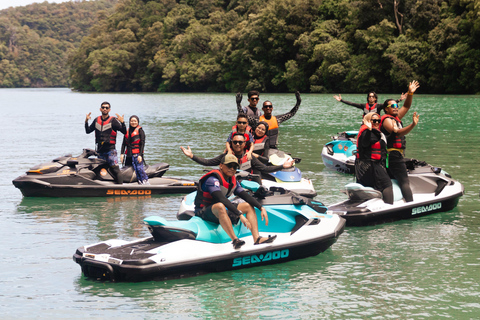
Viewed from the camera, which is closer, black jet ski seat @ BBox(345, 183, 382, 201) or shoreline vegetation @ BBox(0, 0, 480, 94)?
black jet ski seat @ BBox(345, 183, 382, 201)

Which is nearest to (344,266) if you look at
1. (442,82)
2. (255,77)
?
(442,82)

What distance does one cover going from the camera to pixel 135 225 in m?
11.1

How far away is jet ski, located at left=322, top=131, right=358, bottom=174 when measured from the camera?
55.0 feet

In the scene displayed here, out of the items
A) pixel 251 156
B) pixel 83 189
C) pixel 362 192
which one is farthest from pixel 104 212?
pixel 362 192

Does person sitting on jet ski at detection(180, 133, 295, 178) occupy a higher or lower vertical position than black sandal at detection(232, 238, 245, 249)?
higher

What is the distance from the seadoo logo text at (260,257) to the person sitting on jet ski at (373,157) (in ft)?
9.54

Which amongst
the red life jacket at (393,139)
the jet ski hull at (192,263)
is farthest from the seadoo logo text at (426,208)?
the jet ski hull at (192,263)

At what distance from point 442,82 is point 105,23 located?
111 metres

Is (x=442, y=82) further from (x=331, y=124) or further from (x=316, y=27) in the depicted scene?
(x=331, y=124)

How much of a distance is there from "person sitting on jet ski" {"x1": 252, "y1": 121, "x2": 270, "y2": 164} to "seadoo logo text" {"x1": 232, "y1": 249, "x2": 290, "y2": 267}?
3267 millimetres

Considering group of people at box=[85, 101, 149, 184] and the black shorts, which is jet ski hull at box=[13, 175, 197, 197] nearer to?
group of people at box=[85, 101, 149, 184]

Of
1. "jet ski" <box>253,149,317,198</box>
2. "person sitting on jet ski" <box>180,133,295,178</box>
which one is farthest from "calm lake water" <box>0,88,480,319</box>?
"person sitting on jet ski" <box>180,133,295,178</box>

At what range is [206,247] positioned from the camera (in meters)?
7.92

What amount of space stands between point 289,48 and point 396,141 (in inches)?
2994
